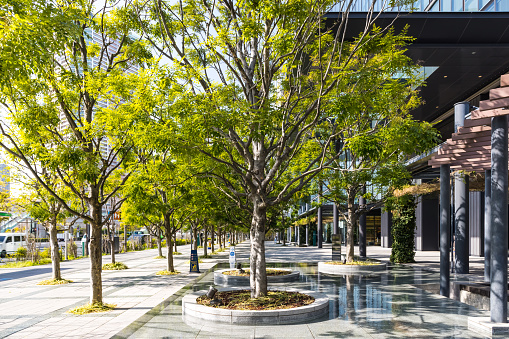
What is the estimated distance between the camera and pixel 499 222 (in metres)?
9.60

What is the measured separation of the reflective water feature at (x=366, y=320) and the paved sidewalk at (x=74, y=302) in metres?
1.04

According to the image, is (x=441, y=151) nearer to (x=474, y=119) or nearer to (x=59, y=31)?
(x=474, y=119)

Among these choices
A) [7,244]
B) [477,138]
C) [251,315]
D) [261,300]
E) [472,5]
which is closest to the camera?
[251,315]

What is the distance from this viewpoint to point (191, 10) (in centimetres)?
1281

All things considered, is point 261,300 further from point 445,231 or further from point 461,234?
point 461,234

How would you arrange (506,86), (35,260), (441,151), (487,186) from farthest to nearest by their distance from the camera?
(35,260) < (487,186) < (441,151) < (506,86)

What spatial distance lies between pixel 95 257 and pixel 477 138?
11.3 metres

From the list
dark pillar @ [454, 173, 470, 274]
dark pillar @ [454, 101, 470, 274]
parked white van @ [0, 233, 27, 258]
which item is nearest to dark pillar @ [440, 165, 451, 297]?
dark pillar @ [454, 101, 470, 274]

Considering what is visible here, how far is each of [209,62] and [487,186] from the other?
1123cm

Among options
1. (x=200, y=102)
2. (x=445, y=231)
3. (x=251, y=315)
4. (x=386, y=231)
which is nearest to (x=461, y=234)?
(x=445, y=231)

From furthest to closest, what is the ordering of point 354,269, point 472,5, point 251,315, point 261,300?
point 472,5
point 354,269
point 261,300
point 251,315

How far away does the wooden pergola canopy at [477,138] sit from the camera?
9.41 m

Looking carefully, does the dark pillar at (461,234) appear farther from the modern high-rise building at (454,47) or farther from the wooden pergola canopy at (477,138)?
the wooden pergola canopy at (477,138)

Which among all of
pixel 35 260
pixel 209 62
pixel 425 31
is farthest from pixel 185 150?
pixel 35 260
